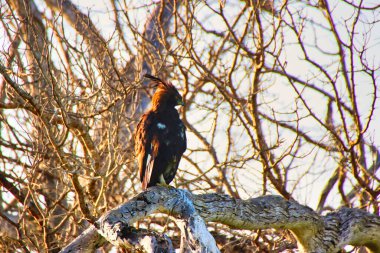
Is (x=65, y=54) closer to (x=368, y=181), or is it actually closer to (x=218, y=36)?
(x=218, y=36)

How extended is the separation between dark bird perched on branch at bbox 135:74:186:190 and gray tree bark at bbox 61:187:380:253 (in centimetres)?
118

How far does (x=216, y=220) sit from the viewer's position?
4688 mm

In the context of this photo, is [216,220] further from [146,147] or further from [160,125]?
[160,125]

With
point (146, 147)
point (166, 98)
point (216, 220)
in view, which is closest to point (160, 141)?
point (146, 147)

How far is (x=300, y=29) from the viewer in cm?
623

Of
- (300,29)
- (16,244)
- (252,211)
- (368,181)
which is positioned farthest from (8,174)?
(368,181)

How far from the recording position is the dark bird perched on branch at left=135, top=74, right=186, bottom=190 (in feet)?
18.9

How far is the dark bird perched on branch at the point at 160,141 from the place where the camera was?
18.9ft

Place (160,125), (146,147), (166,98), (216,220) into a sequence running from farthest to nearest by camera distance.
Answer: (166,98) < (160,125) < (146,147) < (216,220)

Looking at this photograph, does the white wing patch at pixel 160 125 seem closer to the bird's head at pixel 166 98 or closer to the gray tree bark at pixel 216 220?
the bird's head at pixel 166 98

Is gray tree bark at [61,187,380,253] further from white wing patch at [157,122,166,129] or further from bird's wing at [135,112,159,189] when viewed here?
white wing patch at [157,122,166,129]

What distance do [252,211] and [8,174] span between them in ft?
10.2

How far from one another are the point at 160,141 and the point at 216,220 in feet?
4.44

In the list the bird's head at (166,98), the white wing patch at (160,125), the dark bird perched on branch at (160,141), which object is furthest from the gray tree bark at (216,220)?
the bird's head at (166,98)
